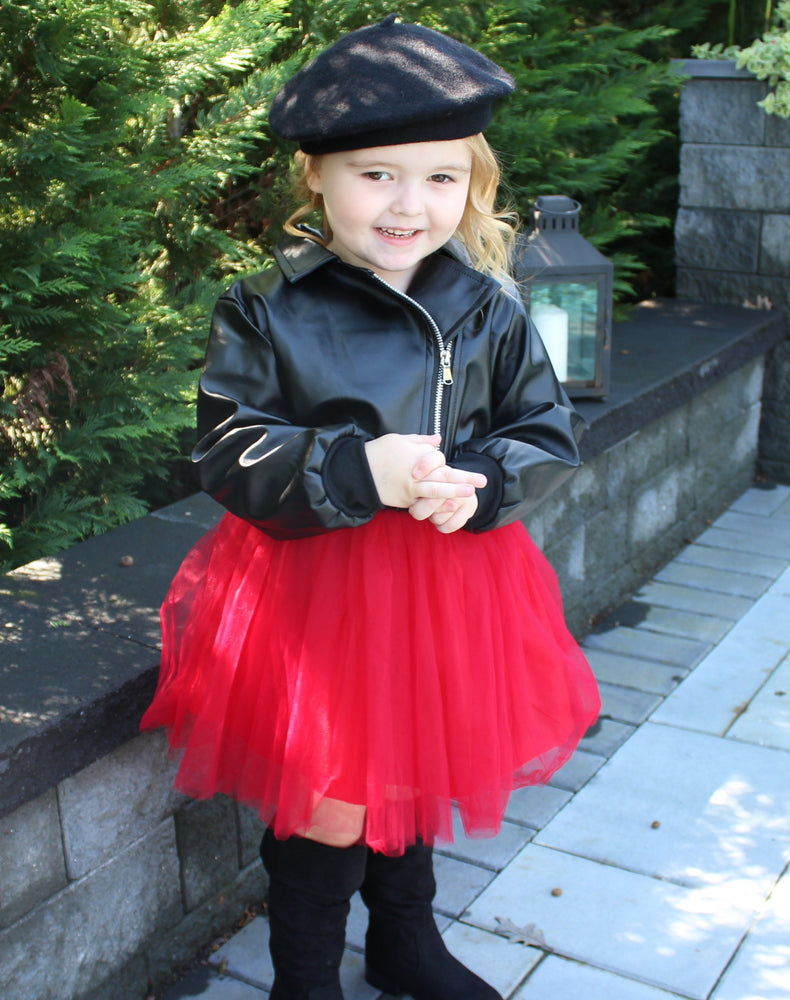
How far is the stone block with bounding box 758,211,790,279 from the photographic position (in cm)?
505

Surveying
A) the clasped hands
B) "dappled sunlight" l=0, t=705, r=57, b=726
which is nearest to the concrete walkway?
"dappled sunlight" l=0, t=705, r=57, b=726

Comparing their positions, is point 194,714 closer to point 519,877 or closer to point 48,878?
point 48,878

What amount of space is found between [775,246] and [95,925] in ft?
14.0

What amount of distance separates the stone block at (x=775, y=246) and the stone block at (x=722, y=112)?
36 cm

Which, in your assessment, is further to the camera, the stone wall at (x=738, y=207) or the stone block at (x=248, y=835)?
the stone wall at (x=738, y=207)

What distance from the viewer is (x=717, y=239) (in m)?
5.25

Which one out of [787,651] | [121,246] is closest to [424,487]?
[121,246]

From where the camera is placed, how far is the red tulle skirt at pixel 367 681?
1.83 m

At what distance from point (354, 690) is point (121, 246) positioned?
1455mm

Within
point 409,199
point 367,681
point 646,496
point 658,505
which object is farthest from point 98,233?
point 658,505

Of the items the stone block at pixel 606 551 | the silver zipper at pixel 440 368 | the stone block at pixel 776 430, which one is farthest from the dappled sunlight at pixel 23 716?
the stone block at pixel 776 430

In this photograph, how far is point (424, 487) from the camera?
1745 millimetres

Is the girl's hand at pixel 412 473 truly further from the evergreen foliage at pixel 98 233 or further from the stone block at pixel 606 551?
the stone block at pixel 606 551

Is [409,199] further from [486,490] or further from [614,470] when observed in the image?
[614,470]
